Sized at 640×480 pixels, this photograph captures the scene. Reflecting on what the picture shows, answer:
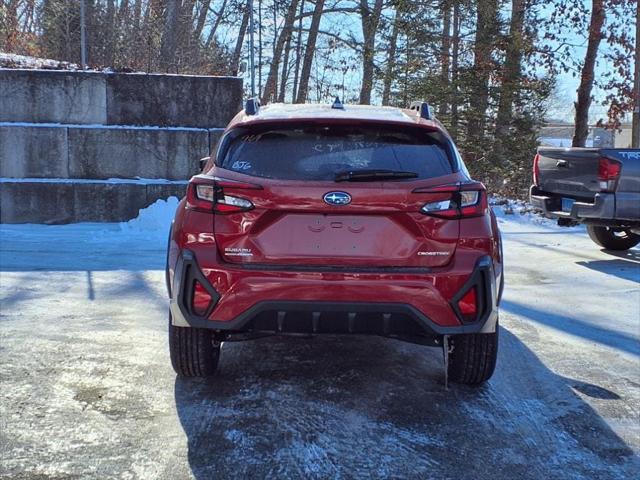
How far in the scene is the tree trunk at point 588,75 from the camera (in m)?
18.0

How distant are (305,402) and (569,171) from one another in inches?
249

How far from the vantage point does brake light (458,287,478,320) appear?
3.62 m

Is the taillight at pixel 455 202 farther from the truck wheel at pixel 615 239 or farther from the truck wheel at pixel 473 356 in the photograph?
the truck wheel at pixel 615 239

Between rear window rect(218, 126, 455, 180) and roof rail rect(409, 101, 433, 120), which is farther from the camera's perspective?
roof rail rect(409, 101, 433, 120)

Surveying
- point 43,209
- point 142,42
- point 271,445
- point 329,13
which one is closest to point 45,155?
point 43,209

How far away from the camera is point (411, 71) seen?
17.8 m

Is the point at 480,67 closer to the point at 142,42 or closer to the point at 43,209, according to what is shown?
the point at 142,42

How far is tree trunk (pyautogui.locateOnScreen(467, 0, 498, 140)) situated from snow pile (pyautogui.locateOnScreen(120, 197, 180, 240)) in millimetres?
9172

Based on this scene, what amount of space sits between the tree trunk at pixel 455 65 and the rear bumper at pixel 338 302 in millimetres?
13989

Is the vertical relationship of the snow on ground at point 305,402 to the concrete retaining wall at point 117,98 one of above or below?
below

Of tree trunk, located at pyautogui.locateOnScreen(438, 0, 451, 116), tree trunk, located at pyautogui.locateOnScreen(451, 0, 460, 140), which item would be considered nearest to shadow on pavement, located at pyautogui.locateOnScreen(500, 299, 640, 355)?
tree trunk, located at pyautogui.locateOnScreen(451, 0, 460, 140)

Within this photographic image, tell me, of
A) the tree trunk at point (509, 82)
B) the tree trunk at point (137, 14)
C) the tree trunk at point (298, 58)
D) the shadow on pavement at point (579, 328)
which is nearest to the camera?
the shadow on pavement at point (579, 328)

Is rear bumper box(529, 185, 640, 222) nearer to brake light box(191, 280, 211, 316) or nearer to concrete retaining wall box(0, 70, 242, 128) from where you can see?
concrete retaining wall box(0, 70, 242, 128)

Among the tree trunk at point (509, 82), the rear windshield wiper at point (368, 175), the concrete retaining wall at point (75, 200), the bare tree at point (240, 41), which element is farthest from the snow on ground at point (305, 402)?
the bare tree at point (240, 41)
